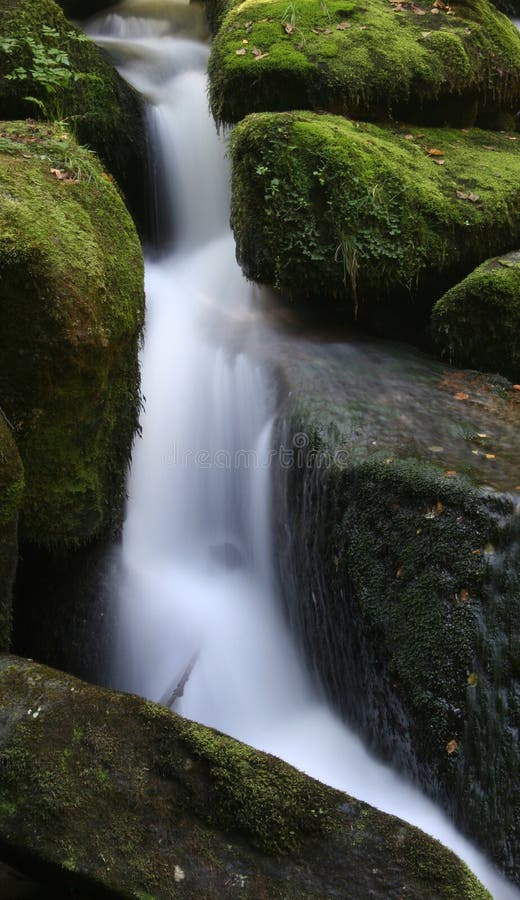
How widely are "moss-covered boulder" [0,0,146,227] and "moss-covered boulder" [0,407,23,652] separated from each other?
319cm

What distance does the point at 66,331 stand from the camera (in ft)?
11.1

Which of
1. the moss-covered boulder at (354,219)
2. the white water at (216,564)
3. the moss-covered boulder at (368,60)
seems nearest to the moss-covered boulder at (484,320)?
the moss-covered boulder at (354,219)

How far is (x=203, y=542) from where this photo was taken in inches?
186

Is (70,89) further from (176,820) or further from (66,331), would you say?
(176,820)

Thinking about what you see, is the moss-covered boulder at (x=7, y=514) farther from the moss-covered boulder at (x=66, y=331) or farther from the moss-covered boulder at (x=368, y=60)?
the moss-covered boulder at (x=368, y=60)

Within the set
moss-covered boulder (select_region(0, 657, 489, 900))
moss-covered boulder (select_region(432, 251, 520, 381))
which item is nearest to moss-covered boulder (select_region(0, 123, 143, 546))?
moss-covered boulder (select_region(0, 657, 489, 900))

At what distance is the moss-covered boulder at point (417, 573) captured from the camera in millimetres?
3232

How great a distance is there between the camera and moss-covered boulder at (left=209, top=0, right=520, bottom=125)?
6.17 meters

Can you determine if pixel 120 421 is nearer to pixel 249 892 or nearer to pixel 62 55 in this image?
pixel 249 892

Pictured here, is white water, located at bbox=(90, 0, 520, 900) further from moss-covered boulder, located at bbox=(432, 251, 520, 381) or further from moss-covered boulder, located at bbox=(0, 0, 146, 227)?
moss-covered boulder, located at bbox=(432, 251, 520, 381)

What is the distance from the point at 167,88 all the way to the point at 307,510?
17.4 ft

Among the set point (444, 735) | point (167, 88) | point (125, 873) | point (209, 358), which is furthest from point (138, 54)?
point (125, 873)

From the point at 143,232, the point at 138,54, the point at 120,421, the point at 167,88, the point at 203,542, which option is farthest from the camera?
the point at 138,54

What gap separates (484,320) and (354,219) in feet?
3.92
